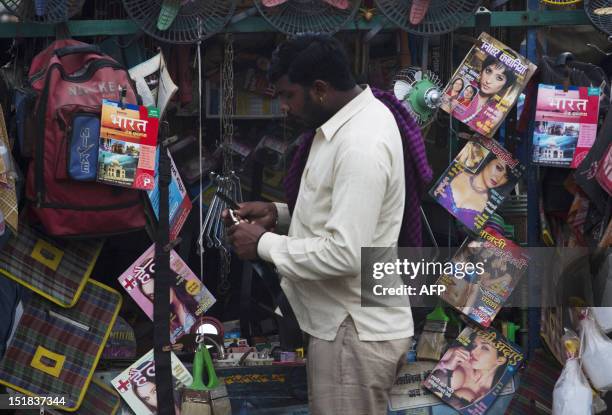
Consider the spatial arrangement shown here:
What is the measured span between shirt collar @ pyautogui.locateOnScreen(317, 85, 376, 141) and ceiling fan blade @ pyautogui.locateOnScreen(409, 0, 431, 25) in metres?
1.62

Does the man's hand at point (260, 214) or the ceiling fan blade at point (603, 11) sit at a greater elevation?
the ceiling fan blade at point (603, 11)

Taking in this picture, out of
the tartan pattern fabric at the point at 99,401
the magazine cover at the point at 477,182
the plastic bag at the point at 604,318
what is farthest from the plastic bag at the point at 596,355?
the tartan pattern fabric at the point at 99,401

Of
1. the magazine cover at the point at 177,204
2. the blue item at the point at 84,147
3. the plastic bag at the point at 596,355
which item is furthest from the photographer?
the magazine cover at the point at 177,204

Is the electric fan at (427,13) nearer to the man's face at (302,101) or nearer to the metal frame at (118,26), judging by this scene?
Result: the metal frame at (118,26)

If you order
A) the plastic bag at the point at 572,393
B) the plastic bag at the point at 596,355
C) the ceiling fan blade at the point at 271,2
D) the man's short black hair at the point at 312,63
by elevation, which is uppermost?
the ceiling fan blade at the point at 271,2

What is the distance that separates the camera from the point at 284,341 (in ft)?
16.3

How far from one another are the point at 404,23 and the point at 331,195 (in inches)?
73.8

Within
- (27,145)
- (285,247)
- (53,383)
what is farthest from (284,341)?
(285,247)

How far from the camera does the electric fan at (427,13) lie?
482 cm

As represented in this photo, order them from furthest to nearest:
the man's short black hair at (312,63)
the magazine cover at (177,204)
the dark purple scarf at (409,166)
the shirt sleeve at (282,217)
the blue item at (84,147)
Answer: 1. the magazine cover at (177,204)
2. the blue item at (84,147)
3. the shirt sleeve at (282,217)
4. the dark purple scarf at (409,166)
5. the man's short black hair at (312,63)

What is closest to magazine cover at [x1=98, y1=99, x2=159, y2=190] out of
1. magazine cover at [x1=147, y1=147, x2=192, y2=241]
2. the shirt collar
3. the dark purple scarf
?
magazine cover at [x1=147, y1=147, x2=192, y2=241]

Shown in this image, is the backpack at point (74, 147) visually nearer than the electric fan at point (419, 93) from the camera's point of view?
Yes

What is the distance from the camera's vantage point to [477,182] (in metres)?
4.92

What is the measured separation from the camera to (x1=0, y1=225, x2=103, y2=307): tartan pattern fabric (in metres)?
4.68
